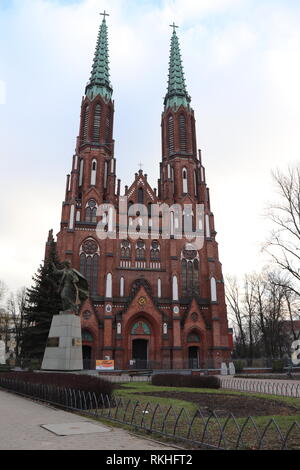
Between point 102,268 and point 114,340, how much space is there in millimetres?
7933

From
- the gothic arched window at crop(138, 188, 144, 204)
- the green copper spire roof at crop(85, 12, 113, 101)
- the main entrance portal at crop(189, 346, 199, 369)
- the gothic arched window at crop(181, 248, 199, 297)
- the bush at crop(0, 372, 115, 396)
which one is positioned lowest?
the bush at crop(0, 372, 115, 396)

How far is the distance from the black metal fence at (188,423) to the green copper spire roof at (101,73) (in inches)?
1786

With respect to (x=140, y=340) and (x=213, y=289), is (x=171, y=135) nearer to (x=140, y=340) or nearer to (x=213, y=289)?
(x=213, y=289)

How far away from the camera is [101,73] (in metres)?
54.7

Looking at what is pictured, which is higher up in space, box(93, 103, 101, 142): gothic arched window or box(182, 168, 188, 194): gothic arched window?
box(93, 103, 101, 142): gothic arched window

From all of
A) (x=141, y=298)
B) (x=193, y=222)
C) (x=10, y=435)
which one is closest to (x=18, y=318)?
(x=141, y=298)

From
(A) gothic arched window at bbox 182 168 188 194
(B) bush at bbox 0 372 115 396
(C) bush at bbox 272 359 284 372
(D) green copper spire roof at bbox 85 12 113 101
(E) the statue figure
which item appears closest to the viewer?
(B) bush at bbox 0 372 115 396

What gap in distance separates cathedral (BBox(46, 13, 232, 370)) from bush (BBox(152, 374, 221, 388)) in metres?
16.8

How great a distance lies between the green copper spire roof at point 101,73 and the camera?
5206 cm

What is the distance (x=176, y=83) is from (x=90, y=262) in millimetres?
32065

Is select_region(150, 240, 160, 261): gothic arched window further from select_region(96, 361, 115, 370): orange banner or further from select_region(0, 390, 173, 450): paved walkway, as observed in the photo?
select_region(0, 390, 173, 450): paved walkway

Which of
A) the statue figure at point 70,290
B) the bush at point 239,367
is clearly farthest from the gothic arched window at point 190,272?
the statue figure at point 70,290

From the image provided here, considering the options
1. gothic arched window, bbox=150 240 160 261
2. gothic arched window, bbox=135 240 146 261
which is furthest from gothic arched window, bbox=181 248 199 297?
gothic arched window, bbox=135 240 146 261

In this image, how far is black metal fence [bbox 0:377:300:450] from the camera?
6382 mm
